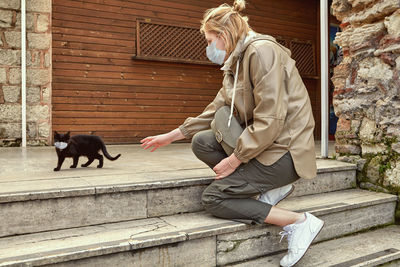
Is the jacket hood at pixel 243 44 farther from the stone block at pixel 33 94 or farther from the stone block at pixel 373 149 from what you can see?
the stone block at pixel 33 94

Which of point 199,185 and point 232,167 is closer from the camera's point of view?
point 232,167

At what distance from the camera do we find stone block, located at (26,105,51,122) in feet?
16.7

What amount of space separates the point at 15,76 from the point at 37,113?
22.5 inches

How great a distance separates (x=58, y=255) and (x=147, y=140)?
3.26 ft

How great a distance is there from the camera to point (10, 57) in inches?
195

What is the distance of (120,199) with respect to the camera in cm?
217

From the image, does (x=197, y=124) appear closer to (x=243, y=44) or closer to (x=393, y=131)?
(x=243, y=44)

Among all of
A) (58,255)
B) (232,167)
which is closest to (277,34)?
(232,167)

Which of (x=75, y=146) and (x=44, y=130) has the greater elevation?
(x=44, y=130)

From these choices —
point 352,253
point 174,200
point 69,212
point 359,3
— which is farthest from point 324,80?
point 69,212

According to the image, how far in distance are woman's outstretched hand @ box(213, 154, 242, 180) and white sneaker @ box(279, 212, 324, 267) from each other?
0.48m

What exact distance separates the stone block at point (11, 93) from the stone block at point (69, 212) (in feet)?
11.7

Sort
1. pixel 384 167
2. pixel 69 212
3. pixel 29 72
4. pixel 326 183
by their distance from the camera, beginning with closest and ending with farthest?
pixel 69 212
pixel 326 183
pixel 384 167
pixel 29 72

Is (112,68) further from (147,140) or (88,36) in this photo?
(147,140)
